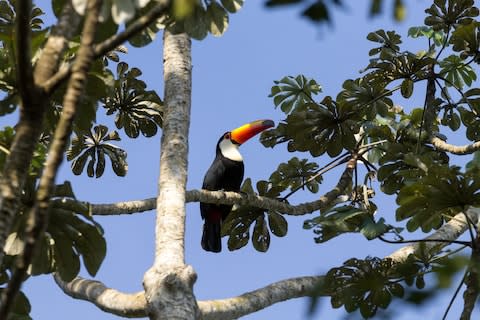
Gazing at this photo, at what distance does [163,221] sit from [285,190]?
8.34 ft

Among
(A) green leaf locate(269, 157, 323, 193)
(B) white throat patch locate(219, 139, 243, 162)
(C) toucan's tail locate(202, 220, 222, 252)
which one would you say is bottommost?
(C) toucan's tail locate(202, 220, 222, 252)

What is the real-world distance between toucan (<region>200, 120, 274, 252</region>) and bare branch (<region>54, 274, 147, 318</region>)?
197 centimetres

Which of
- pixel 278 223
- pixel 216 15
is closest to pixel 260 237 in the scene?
pixel 278 223

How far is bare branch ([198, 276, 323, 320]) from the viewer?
415 cm

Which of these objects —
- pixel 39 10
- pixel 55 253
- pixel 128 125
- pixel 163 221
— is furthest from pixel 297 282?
pixel 39 10

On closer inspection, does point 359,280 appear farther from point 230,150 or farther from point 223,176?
point 230,150

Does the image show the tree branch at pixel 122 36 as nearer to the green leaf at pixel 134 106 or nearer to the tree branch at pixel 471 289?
the tree branch at pixel 471 289

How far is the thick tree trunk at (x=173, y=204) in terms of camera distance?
3818 mm

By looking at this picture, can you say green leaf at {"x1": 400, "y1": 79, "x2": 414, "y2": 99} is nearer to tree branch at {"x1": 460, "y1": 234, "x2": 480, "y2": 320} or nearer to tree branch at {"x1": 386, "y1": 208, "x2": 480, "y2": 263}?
tree branch at {"x1": 386, "y1": 208, "x2": 480, "y2": 263}

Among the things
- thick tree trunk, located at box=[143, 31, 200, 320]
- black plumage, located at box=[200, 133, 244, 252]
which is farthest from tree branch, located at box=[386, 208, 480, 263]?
black plumage, located at box=[200, 133, 244, 252]

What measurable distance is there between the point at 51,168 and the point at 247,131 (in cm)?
580

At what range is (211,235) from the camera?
22.9 ft

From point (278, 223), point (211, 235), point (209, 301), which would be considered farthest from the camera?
point (211, 235)

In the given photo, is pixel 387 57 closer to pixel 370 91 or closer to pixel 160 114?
pixel 370 91
